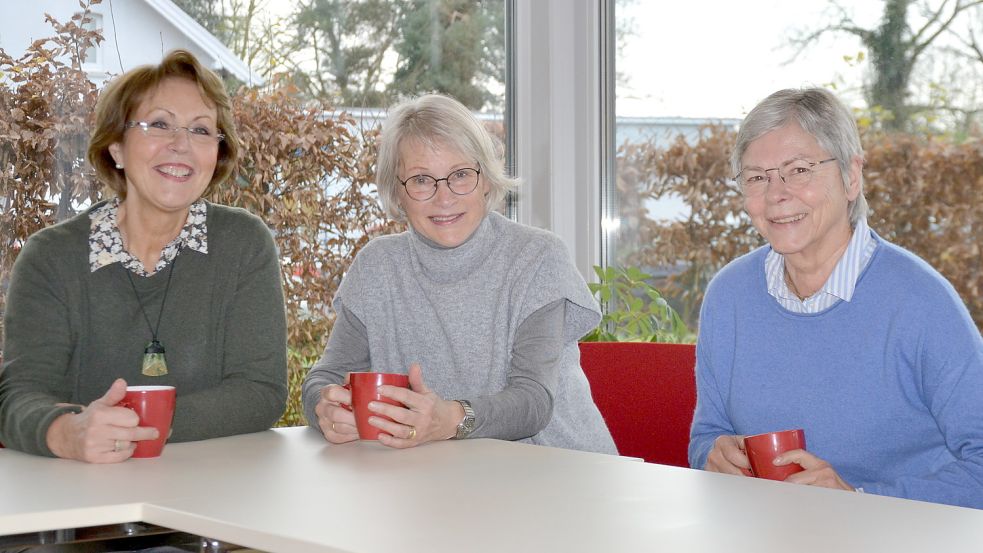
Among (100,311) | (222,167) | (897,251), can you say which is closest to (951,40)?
(897,251)

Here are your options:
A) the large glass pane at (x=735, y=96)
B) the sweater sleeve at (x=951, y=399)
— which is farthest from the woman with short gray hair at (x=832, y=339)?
the large glass pane at (x=735, y=96)

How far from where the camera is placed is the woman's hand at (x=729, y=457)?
1.68 meters

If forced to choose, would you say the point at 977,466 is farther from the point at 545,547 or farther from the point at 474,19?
the point at 474,19

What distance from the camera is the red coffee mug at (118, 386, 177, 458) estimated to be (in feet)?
5.11

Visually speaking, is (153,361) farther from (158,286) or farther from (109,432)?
(109,432)

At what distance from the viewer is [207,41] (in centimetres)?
321

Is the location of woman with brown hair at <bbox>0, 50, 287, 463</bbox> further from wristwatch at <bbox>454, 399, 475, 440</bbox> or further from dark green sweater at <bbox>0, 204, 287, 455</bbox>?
wristwatch at <bbox>454, 399, 475, 440</bbox>

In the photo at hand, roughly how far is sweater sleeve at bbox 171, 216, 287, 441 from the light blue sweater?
77 centimetres

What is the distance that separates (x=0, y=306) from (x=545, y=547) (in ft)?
7.38

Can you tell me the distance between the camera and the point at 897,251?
5.90 ft

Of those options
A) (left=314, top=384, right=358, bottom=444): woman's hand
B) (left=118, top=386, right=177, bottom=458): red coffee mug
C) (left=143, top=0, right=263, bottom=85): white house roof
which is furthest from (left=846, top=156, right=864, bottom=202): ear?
(left=143, top=0, right=263, bottom=85): white house roof

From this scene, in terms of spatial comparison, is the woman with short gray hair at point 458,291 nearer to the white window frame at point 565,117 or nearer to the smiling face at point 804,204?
the smiling face at point 804,204

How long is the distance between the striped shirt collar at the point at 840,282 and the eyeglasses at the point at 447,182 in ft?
2.03

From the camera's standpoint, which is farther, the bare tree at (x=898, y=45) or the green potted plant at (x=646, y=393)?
the bare tree at (x=898, y=45)
